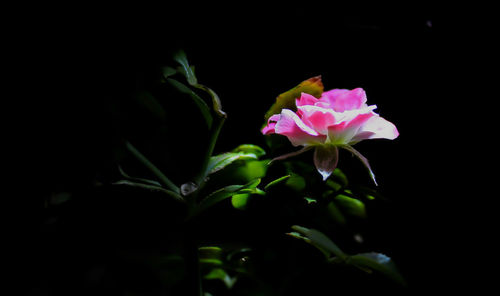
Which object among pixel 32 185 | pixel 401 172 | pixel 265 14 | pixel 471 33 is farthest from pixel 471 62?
pixel 32 185

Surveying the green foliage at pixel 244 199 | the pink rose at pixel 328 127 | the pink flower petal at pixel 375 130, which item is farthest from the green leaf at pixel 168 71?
the pink flower petal at pixel 375 130

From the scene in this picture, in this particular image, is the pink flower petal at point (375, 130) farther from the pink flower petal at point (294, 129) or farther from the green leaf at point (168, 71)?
the green leaf at point (168, 71)

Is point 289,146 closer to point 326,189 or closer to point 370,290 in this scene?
point 326,189

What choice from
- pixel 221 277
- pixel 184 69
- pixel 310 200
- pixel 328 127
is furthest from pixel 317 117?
pixel 221 277

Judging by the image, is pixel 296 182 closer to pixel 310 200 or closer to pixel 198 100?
pixel 310 200

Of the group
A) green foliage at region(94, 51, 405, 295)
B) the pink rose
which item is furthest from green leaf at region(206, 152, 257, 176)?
the pink rose
